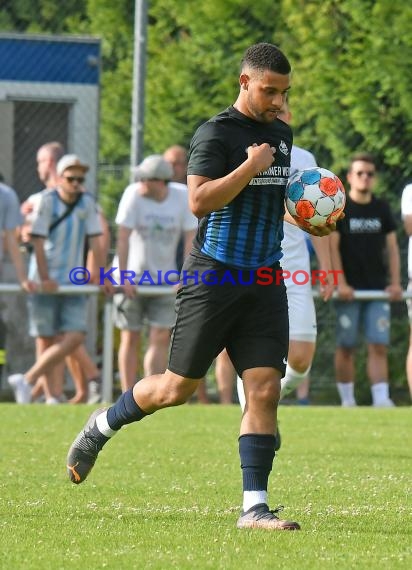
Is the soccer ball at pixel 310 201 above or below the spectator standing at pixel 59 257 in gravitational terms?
above

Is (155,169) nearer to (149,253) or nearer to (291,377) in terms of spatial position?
(149,253)

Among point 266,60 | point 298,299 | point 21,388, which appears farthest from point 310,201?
point 21,388

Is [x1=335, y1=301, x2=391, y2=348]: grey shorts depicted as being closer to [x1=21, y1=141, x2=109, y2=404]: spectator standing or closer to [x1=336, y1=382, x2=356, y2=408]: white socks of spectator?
[x1=336, y1=382, x2=356, y2=408]: white socks of spectator

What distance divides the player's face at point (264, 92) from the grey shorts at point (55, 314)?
293 inches

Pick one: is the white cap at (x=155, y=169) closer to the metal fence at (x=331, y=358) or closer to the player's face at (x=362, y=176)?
the player's face at (x=362, y=176)

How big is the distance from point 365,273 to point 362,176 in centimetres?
98

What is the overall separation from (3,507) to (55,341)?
7248mm

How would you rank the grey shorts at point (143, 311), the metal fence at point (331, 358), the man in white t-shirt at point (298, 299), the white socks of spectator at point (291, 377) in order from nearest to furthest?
the man in white t-shirt at point (298, 299), the white socks of spectator at point (291, 377), the grey shorts at point (143, 311), the metal fence at point (331, 358)

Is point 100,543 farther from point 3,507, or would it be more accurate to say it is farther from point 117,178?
point 117,178

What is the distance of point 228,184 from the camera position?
19.6 feet

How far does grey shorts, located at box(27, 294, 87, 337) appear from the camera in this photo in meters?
13.5

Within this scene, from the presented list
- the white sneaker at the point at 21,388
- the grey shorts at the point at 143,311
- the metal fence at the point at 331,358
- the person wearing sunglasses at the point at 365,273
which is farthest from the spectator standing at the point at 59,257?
the person wearing sunglasses at the point at 365,273

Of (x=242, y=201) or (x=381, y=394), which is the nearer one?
(x=242, y=201)

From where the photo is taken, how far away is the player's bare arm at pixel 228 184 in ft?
19.5
